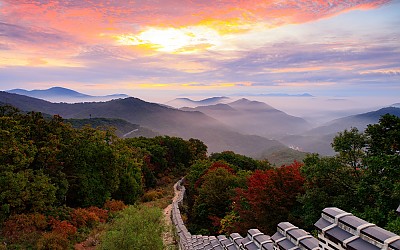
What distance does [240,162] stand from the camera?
40.9m

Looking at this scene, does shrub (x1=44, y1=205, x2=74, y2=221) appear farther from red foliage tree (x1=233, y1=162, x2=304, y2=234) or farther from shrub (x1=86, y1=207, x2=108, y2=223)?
red foliage tree (x1=233, y1=162, x2=304, y2=234)

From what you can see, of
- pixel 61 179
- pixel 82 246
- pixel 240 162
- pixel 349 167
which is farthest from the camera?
pixel 240 162

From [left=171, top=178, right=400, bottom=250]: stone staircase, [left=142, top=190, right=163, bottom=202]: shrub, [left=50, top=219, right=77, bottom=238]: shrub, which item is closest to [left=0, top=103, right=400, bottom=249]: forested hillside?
[left=50, top=219, right=77, bottom=238]: shrub

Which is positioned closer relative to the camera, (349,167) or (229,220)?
(349,167)

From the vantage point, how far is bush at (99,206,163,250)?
9.85 m

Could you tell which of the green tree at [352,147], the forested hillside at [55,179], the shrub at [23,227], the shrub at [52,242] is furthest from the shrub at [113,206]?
the green tree at [352,147]

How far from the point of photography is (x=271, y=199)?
15.7 metres

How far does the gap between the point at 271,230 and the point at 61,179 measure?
12.9 metres

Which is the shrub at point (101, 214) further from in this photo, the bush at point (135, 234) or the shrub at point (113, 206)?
the bush at point (135, 234)

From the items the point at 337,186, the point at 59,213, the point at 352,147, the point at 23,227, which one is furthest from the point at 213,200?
the point at 23,227

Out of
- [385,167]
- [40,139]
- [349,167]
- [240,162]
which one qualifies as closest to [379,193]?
[385,167]

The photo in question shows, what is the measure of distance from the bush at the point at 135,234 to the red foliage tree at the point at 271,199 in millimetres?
6319

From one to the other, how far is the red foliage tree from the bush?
6.32 metres

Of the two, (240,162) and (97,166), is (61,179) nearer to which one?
(97,166)
